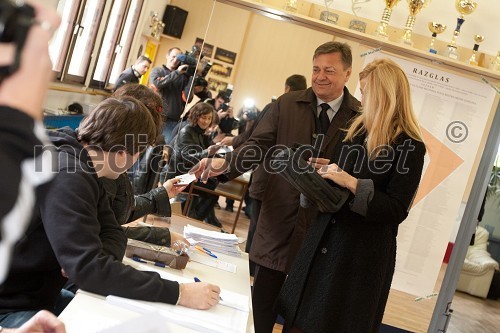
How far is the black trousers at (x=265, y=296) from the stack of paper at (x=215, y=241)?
1.72ft

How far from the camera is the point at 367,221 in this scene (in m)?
2.62

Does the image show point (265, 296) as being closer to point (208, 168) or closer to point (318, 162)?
point (208, 168)

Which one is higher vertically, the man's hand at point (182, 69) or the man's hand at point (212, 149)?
the man's hand at point (182, 69)

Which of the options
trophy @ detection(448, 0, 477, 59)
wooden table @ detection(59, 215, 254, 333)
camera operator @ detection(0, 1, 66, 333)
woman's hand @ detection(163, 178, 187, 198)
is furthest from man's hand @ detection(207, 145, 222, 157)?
camera operator @ detection(0, 1, 66, 333)

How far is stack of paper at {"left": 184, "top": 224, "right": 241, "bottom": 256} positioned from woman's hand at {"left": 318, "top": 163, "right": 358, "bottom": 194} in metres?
0.53

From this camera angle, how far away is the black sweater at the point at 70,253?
169 centimetres

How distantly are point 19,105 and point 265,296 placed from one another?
3060mm

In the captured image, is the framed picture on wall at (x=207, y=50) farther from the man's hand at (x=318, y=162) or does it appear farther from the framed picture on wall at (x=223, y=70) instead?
the man's hand at (x=318, y=162)

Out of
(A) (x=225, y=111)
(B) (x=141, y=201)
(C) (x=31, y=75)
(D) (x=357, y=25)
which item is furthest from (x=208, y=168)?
(C) (x=31, y=75)

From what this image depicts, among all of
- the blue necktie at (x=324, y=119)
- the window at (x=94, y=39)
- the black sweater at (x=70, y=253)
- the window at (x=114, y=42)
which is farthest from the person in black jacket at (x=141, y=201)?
the window at (x=114, y=42)

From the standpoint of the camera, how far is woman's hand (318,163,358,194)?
8.52ft

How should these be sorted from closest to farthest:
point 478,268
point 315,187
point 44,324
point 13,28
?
1. point 13,28
2. point 44,324
3. point 315,187
4. point 478,268

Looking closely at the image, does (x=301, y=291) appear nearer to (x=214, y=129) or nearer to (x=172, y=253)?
(x=172, y=253)

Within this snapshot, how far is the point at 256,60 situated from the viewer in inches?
172
